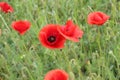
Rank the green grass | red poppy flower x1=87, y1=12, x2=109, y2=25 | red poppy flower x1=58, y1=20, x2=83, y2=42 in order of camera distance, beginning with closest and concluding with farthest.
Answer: red poppy flower x1=58, y1=20, x2=83, y2=42, red poppy flower x1=87, y1=12, x2=109, y2=25, the green grass

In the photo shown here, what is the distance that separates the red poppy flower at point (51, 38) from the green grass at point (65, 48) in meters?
0.14

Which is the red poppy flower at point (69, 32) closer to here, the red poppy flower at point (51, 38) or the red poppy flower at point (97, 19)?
the red poppy flower at point (51, 38)

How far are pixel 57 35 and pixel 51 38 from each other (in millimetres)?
25

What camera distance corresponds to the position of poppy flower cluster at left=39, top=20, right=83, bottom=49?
127cm

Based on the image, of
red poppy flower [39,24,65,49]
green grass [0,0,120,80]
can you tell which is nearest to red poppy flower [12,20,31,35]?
green grass [0,0,120,80]

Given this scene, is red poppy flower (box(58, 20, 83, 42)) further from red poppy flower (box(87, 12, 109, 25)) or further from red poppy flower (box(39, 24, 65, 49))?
red poppy flower (box(87, 12, 109, 25))

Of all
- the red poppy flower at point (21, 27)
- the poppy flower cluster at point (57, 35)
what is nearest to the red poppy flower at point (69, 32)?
the poppy flower cluster at point (57, 35)

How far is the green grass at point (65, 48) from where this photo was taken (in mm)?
1595

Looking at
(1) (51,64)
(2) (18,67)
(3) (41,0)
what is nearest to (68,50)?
(1) (51,64)

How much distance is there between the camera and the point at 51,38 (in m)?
1.32

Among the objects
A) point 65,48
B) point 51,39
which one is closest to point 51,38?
point 51,39

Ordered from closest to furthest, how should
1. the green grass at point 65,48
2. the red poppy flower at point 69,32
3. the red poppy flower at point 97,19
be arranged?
1. the red poppy flower at point 69,32
2. the red poppy flower at point 97,19
3. the green grass at point 65,48

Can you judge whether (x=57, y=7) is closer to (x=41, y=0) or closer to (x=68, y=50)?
(x=41, y=0)

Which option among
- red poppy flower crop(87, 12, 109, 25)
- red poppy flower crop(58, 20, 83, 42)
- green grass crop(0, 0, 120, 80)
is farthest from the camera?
green grass crop(0, 0, 120, 80)
